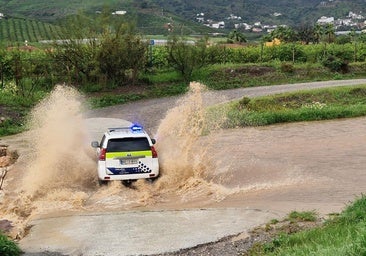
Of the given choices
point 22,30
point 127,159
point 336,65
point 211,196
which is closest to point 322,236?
point 211,196

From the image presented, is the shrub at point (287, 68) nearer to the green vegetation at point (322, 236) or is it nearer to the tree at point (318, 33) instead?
the tree at point (318, 33)

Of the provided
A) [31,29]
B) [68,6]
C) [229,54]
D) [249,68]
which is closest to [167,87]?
[249,68]

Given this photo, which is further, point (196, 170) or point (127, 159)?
point (196, 170)

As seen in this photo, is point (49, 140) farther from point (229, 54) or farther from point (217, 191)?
point (229, 54)

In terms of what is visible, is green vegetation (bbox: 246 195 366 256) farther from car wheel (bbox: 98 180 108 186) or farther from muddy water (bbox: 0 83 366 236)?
car wheel (bbox: 98 180 108 186)

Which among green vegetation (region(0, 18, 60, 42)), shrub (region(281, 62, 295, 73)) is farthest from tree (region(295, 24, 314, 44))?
green vegetation (region(0, 18, 60, 42))

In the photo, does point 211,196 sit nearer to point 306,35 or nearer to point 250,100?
point 250,100

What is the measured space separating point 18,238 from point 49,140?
8585 mm

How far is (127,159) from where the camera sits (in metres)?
15.7

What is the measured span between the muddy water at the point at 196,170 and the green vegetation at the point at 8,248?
4.80 feet

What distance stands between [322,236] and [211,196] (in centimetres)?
552

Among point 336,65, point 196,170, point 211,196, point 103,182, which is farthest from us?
point 336,65

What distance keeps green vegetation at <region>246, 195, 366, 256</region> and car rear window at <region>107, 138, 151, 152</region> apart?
5568 mm

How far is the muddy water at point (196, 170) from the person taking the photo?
14.9 metres
